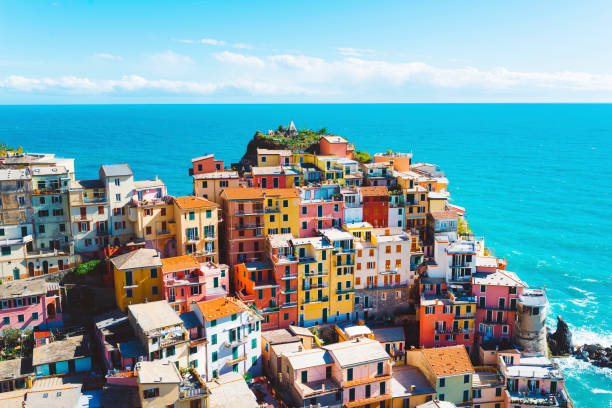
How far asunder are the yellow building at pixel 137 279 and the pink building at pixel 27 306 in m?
7.15

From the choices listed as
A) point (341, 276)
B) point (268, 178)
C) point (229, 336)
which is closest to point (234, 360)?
point (229, 336)

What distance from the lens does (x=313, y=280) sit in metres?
69.1

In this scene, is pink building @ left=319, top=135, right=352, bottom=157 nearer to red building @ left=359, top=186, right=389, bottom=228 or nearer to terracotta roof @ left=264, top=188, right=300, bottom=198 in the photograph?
red building @ left=359, top=186, right=389, bottom=228

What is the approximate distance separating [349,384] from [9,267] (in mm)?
43656

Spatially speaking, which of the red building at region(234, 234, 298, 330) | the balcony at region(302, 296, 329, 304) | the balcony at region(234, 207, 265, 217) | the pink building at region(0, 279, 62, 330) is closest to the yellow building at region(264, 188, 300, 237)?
the balcony at region(234, 207, 265, 217)

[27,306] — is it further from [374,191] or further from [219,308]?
[374,191]

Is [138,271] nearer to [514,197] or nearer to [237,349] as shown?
[237,349]

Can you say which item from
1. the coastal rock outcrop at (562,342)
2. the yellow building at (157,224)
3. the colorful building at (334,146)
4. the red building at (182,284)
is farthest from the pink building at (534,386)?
the colorful building at (334,146)

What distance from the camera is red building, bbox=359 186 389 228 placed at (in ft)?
263

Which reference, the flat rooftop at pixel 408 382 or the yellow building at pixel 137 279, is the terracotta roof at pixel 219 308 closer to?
the yellow building at pixel 137 279

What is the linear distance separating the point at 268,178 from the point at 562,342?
48.7 metres

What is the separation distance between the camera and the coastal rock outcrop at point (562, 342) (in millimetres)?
78062

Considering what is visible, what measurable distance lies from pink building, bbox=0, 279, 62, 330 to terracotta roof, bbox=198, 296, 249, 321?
17348mm

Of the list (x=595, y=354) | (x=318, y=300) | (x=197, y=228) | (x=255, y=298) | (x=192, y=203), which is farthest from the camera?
(x=595, y=354)
